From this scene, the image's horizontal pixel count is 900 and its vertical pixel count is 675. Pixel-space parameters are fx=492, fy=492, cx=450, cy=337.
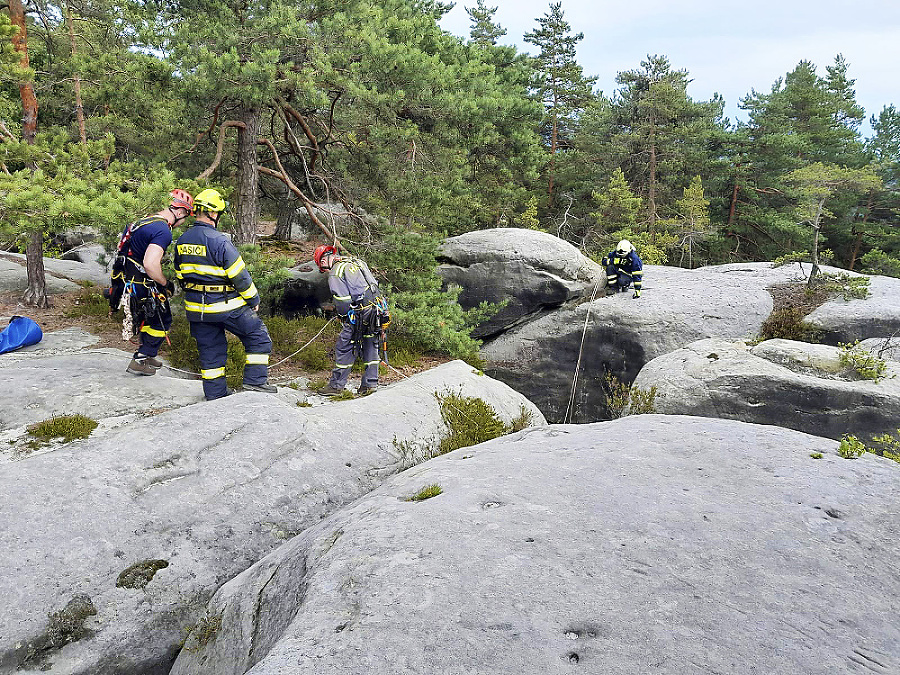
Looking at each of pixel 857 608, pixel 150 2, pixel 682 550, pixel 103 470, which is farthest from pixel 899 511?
pixel 150 2

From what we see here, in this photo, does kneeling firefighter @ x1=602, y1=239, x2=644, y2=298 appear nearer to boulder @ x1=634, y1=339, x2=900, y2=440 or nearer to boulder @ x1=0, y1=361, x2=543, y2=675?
boulder @ x1=634, y1=339, x2=900, y2=440

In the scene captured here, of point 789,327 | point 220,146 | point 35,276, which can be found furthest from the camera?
point 789,327

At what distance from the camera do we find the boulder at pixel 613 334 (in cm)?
1334

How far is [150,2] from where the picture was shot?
377 inches

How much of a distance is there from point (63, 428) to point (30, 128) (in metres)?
6.82

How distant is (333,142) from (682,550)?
10.6m

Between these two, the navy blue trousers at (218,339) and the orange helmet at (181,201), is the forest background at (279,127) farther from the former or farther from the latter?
the navy blue trousers at (218,339)

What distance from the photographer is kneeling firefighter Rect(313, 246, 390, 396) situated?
7.95 metres

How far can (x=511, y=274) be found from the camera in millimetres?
14961

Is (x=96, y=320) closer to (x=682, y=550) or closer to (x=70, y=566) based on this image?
(x=70, y=566)

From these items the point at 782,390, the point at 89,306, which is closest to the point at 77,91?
→ the point at 89,306

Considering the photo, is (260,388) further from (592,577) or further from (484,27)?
(484,27)

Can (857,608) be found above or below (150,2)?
below


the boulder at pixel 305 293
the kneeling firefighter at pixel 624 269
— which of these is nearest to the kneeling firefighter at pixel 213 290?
the boulder at pixel 305 293
